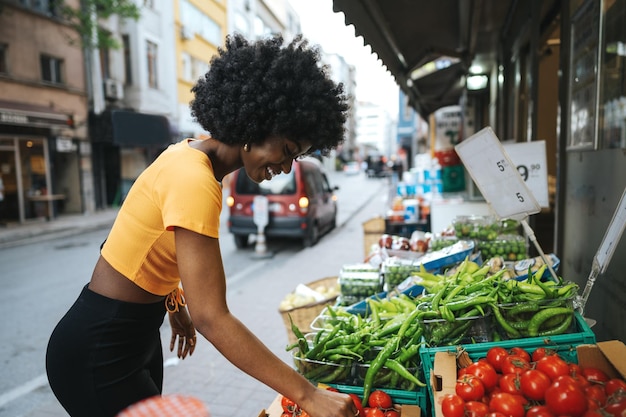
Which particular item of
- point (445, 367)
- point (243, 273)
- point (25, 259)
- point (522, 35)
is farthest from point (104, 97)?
point (445, 367)

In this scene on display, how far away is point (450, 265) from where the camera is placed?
11.9 feet

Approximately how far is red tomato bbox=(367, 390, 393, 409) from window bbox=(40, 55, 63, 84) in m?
18.7

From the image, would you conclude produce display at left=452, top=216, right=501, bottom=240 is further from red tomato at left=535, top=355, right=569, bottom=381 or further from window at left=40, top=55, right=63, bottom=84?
window at left=40, top=55, right=63, bottom=84

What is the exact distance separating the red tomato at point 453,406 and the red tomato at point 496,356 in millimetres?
290

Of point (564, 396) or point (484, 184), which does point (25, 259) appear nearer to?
point (484, 184)

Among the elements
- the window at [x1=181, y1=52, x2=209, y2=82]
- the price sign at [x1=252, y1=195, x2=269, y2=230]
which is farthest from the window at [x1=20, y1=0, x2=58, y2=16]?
the price sign at [x1=252, y1=195, x2=269, y2=230]

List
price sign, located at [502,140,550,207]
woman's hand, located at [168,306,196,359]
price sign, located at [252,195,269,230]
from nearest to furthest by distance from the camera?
woman's hand, located at [168,306,196,359] < price sign, located at [502,140,550,207] < price sign, located at [252,195,269,230]

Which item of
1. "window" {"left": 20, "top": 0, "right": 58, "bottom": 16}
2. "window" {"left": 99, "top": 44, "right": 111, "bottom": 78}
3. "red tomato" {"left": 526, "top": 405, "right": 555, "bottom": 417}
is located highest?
"window" {"left": 20, "top": 0, "right": 58, "bottom": 16}

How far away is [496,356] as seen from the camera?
2.03 metres

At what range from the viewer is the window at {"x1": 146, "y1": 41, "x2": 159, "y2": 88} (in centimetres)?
2245

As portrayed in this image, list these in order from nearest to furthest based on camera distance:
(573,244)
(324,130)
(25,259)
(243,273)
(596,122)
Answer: (324,130) < (596,122) < (573,244) < (243,273) < (25,259)

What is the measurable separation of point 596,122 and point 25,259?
36.0 feet

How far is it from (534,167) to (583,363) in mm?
2465

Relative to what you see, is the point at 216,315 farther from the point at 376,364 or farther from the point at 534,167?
the point at 534,167
